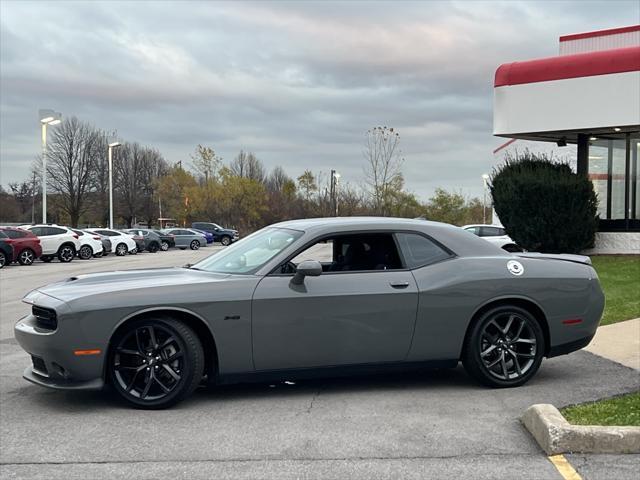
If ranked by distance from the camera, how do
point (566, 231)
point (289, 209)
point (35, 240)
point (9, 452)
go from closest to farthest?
point (9, 452) → point (566, 231) → point (35, 240) → point (289, 209)

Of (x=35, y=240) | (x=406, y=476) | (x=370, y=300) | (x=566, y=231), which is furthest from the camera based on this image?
(x=35, y=240)

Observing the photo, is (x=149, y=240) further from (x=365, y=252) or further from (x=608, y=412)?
(x=608, y=412)

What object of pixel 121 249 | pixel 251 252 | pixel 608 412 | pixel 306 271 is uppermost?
pixel 251 252

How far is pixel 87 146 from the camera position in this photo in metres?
66.9

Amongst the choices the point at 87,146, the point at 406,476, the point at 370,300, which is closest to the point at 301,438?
the point at 406,476

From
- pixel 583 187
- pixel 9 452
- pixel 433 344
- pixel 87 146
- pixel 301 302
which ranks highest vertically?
pixel 87 146

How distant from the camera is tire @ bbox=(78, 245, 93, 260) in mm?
31375

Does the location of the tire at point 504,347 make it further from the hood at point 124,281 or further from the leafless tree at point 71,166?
the leafless tree at point 71,166

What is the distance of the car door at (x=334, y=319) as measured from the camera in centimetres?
564

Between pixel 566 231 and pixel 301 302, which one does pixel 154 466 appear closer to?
pixel 301 302

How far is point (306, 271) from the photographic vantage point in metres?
5.64

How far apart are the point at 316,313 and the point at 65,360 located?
1926 mm

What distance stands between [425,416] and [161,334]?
209cm

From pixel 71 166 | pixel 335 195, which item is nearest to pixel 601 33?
pixel 335 195
